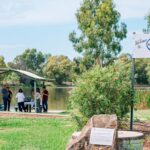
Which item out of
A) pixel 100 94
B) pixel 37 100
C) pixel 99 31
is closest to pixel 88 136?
pixel 100 94

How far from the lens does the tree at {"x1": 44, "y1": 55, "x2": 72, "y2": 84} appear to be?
99.8 metres

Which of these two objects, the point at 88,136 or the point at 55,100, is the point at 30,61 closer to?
the point at 55,100

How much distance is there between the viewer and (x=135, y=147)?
28.8 feet

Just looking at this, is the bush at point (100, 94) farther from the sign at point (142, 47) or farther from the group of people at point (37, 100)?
the group of people at point (37, 100)

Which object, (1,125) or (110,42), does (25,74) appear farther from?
(110,42)

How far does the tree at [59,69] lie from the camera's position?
327 ft

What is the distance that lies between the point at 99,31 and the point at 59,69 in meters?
56.6

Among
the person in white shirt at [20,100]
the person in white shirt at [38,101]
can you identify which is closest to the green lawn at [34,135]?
the person in white shirt at [38,101]

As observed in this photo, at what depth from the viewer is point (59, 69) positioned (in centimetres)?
10225

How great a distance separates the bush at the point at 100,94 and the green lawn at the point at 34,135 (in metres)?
0.95

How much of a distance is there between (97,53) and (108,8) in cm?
432

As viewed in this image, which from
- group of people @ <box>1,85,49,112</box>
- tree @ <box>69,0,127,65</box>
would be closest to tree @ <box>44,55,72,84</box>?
tree @ <box>69,0,127,65</box>

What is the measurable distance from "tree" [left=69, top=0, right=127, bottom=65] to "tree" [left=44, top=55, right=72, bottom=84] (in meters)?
51.8

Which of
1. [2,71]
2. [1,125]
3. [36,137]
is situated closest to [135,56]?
[36,137]
